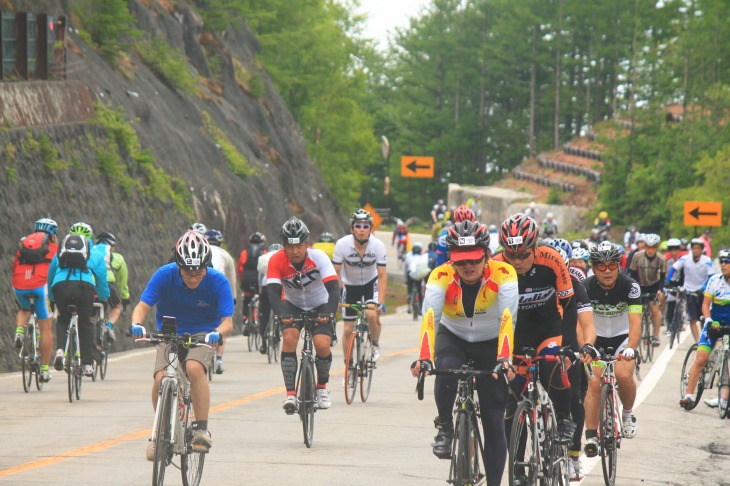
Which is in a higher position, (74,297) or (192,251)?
(192,251)

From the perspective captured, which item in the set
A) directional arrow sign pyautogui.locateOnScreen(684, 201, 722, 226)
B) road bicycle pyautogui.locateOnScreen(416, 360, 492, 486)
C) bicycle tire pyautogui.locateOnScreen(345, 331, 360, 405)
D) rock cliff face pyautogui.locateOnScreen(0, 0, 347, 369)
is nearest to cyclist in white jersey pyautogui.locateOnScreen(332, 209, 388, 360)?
bicycle tire pyautogui.locateOnScreen(345, 331, 360, 405)

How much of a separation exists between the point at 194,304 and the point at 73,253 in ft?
22.2

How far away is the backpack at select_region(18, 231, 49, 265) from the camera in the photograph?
1692 cm

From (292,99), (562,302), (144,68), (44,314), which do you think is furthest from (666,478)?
(292,99)

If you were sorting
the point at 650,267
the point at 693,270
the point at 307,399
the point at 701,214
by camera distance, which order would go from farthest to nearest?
the point at 701,214 → the point at 693,270 → the point at 650,267 → the point at 307,399

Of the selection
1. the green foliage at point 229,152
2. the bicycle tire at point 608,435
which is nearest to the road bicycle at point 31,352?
the bicycle tire at point 608,435

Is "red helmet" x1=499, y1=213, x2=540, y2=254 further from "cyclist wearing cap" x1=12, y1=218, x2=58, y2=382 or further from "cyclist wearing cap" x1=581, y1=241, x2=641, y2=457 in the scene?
"cyclist wearing cap" x1=12, y1=218, x2=58, y2=382

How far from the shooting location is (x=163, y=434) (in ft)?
28.9

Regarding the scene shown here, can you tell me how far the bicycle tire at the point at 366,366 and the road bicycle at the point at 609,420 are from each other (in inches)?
181

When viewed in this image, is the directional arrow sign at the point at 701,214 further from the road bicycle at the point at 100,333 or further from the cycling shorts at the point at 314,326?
the cycling shorts at the point at 314,326

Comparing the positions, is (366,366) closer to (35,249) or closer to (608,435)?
(35,249)

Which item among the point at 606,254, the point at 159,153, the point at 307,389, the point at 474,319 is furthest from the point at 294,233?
the point at 159,153

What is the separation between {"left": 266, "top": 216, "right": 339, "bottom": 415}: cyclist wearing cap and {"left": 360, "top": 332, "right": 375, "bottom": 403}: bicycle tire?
283 cm

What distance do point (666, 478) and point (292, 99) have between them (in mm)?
60271
